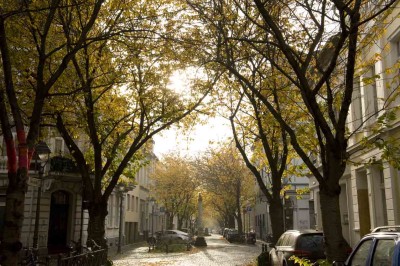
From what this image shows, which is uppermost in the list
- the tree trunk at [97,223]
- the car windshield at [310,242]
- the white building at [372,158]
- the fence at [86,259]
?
the white building at [372,158]

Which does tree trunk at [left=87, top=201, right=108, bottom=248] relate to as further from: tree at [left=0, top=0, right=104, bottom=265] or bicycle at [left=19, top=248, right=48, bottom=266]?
tree at [left=0, top=0, right=104, bottom=265]

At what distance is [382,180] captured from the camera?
53.5 ft

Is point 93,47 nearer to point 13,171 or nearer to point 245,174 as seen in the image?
point 13,171

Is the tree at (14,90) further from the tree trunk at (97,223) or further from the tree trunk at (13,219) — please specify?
the tree trunk at (97,223)

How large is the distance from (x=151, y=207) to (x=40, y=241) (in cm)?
3512

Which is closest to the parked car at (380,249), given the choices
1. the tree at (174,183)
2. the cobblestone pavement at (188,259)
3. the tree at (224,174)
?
the cobblestone pavement at (188,259)

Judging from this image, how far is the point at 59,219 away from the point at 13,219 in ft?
64.1

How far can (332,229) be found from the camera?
8266 mm

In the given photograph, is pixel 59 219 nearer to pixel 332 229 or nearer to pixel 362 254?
pixel 332 229

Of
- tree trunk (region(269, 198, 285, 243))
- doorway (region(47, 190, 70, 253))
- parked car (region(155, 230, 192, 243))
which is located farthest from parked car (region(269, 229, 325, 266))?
parked car (region(155, 230, 192, 243))

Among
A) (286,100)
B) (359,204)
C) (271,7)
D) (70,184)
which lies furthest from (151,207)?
(271,7)

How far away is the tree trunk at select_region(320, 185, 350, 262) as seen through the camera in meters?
8.18

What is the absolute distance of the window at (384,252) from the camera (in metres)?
5.37

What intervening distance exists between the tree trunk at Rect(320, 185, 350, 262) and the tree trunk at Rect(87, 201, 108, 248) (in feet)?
26.9
